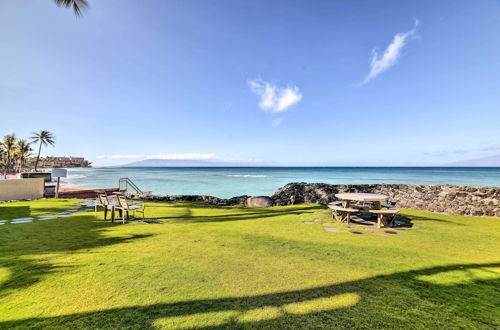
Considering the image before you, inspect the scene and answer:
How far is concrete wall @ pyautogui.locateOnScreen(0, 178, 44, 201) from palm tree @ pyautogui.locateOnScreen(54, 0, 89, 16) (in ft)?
33.0

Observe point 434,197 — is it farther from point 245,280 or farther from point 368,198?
point 245,280

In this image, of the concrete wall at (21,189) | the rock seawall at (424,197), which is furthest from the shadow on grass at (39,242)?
the rock seawall at (424,197)

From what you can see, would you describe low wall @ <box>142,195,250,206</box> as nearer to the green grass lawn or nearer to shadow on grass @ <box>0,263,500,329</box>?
the green grass lawn

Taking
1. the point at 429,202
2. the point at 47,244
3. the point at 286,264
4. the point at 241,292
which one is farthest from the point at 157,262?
the point at 429,202

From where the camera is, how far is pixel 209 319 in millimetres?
2482

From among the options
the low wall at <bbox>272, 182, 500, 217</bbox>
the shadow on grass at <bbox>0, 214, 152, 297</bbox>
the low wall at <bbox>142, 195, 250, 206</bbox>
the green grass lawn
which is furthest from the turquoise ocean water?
the green grass lawn

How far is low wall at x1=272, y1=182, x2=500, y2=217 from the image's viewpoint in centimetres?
924

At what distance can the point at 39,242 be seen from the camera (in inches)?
205

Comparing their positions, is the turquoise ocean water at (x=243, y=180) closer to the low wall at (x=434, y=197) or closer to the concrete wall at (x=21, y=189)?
the low wall at (x=434, y=197)

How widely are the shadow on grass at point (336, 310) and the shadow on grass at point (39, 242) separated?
152cm

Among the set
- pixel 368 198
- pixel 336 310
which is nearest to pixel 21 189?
pixel 336 310

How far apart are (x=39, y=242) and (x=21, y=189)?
11.7 meters

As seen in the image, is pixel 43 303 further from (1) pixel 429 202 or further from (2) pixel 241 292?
(1) pixel 429 202

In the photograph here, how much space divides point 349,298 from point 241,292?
150 cm
